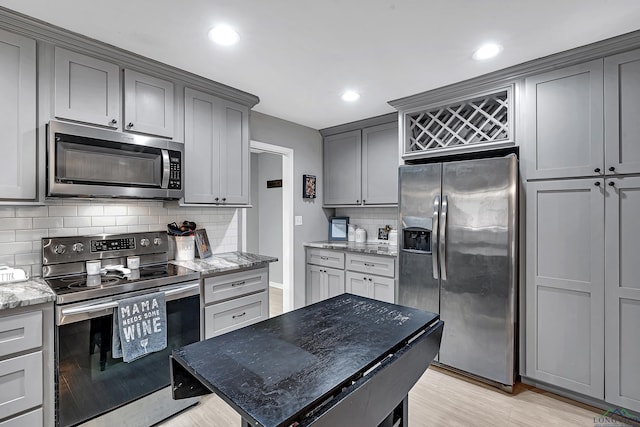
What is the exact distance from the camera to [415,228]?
2891 mm

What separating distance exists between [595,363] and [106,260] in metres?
3.57

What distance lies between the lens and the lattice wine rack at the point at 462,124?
269 cm

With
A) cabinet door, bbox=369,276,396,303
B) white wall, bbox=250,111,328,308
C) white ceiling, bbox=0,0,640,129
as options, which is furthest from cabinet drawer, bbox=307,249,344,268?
white ceiling, bbox=0,0,640,129

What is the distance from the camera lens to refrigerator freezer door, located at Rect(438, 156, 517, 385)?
2.41 meters

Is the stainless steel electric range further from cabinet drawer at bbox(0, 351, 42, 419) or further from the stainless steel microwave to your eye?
the stainless steel microwave

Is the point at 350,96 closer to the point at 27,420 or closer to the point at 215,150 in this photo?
the point at 215,150

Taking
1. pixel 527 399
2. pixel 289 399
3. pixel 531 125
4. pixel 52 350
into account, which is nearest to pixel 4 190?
pixel 52 350

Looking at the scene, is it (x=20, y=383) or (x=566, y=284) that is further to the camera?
(x=566, y=284)

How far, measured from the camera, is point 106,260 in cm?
238

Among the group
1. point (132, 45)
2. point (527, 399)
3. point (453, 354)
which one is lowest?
point (527, 399)

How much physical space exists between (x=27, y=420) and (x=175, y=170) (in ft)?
5.50

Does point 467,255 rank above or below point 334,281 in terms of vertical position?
above

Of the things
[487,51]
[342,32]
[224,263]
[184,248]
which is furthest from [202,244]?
[487,51]

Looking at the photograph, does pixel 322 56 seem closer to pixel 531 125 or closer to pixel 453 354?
pixel 531 125
